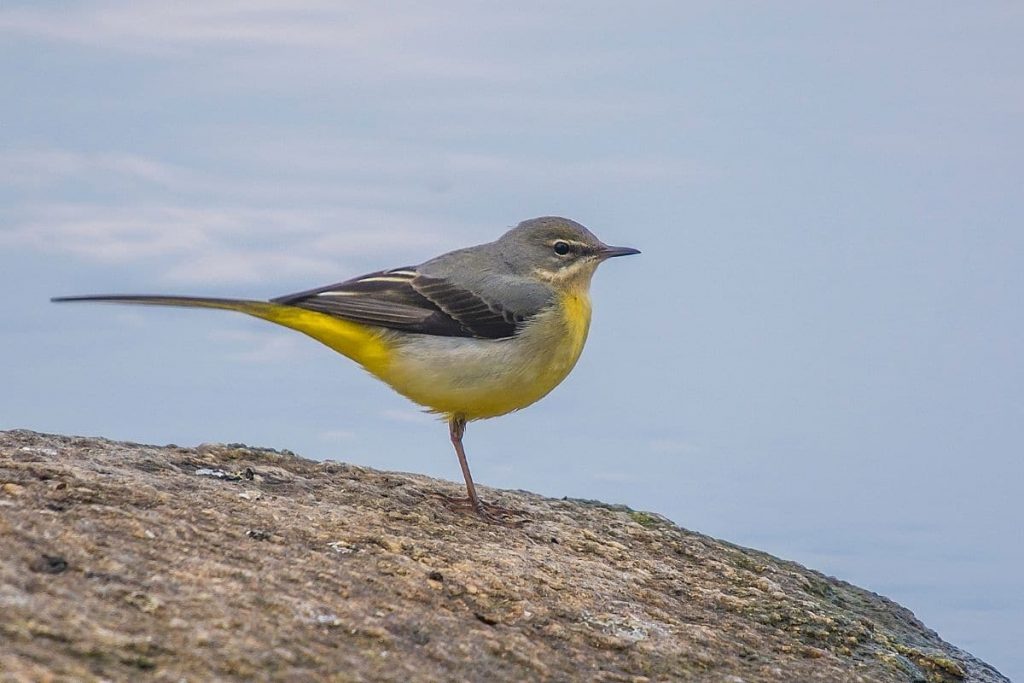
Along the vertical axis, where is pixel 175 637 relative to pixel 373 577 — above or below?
below

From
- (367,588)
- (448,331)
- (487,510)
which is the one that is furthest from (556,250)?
(367,588)

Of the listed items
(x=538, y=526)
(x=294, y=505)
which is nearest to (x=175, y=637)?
(x=294, y=505)

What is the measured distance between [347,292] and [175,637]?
359 cm

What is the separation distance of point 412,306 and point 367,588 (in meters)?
2.63

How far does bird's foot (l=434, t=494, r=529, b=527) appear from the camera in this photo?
7.99m

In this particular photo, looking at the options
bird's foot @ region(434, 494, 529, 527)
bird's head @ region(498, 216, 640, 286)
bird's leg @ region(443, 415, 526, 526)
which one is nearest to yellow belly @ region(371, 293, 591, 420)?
bird's leg @ region(443, 415, 526, 526)

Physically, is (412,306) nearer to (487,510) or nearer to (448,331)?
(448,331)

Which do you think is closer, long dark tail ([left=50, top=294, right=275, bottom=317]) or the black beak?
long dark tail ([left=50, top=294, right=275, bottom=317])

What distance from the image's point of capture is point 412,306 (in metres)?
8.31

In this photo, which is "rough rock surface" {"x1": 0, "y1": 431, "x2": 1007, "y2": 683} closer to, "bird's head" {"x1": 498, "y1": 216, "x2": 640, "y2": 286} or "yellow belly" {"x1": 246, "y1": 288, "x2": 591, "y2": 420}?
"yellow belly" {"x1": 246, "y1": 288, "x2": 591, "y2": 420}

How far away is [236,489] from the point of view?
7.25m

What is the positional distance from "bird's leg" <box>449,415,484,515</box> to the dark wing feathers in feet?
2.06

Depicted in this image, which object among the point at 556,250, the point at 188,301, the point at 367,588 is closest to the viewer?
the point at 367,588

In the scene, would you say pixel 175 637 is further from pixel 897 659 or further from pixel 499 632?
pixel 897 659
